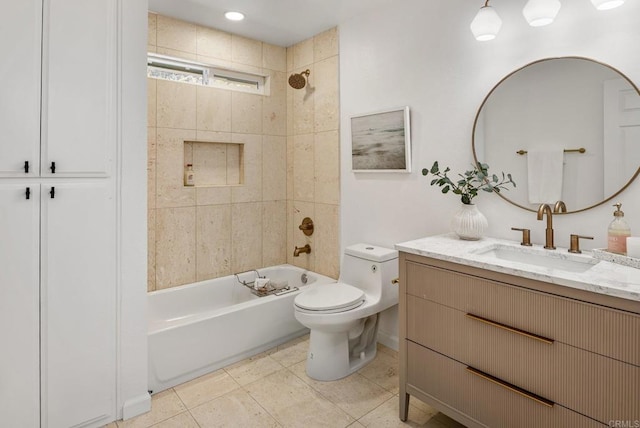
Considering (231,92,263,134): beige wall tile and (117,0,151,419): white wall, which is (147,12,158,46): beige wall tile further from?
(117,0,151,419): white wall

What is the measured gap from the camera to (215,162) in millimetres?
3215

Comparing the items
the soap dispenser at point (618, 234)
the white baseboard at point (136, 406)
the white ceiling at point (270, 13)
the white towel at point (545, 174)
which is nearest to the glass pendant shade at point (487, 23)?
the white towel at point (545, 174)

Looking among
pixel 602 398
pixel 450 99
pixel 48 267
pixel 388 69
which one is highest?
pixel 388 69

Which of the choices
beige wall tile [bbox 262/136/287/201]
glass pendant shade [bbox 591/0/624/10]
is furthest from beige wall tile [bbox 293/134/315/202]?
glass pendant shade [bbox 591/0/624/10]

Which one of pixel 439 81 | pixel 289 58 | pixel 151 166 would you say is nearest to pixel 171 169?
pixel 151 166

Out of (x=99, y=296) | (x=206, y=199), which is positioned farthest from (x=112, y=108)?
(x=206, y=199)

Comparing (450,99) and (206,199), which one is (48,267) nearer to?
(206,199)

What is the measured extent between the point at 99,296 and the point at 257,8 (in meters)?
2.21

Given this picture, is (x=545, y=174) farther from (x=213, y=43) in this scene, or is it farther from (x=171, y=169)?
(x=213, y=43)

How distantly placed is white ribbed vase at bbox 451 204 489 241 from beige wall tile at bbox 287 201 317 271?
154 cm

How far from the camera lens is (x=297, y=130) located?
136 inches

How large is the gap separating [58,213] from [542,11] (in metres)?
2.44

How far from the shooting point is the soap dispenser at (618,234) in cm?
154

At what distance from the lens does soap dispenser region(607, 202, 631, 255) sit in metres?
1.54
